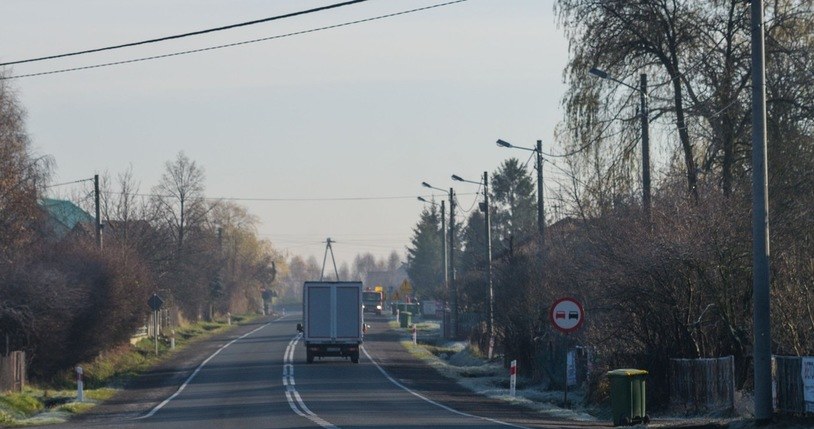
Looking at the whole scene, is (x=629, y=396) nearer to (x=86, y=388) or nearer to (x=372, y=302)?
(x=86, y=388)

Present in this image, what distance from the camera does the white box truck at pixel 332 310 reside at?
1692 inches

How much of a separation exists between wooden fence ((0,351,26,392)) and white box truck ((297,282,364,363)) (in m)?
10.9

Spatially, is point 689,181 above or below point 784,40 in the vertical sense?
below

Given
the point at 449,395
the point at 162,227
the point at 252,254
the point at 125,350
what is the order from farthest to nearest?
the point at 252,254 → the point at 162,227 → the point at 125,350 → the point at 449,395

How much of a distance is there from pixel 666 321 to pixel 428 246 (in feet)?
352

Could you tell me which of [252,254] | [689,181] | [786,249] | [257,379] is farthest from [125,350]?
[252,254]

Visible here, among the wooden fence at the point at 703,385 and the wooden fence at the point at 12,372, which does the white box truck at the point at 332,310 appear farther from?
the wooden fence at the point at 703,385

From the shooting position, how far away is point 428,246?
132125 millimetres

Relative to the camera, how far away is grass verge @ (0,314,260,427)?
28.7m

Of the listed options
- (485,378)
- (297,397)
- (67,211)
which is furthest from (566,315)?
(67,211)

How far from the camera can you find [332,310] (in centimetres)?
4306

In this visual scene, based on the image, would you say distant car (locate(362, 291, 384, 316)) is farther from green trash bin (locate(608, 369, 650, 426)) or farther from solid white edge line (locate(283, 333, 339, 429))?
green trash bin (locate(608, 369, 650, 426))

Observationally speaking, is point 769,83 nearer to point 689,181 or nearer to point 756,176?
point 689,181

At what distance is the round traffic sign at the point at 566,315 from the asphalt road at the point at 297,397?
2026 millimetres
